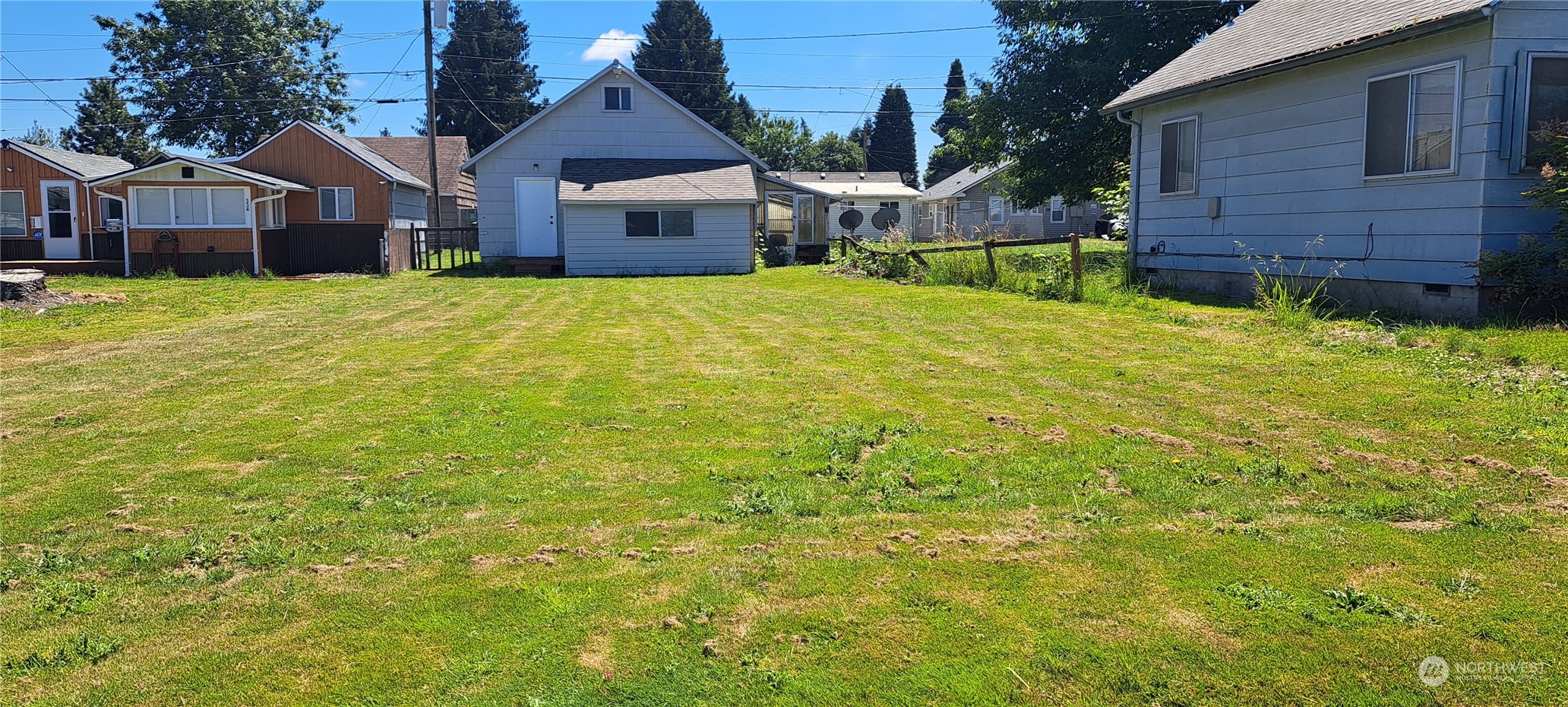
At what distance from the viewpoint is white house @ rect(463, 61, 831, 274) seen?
25969 mm

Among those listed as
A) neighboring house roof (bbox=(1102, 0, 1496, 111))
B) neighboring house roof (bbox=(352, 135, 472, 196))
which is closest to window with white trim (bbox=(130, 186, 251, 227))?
neighboring house roof (bbox=(352, 135, 472, 196))

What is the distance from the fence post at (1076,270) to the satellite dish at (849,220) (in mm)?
28991

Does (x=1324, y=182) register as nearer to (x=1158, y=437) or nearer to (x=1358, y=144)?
(x=1358, y=144)

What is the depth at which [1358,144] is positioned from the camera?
11.9 metres

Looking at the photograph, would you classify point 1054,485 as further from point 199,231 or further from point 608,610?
point 199,231

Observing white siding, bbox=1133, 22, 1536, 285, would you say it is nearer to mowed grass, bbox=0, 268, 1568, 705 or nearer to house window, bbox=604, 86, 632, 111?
mowed grass, bbox=0, 268, 1568, 705

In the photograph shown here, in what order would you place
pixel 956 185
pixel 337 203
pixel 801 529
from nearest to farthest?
pixel 801 529 → pixel 337 203 → pixel 956 185

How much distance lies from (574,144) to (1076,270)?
1816 cm

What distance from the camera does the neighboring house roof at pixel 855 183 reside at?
45028 millimetres

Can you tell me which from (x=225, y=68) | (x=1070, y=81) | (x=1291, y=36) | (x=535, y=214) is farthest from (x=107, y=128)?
(x=1291, y=36)

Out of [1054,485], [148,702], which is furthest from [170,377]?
[1054,485]

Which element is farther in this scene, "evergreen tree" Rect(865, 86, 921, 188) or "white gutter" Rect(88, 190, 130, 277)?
"evergreen tree" Rect(865, 86, 921, 188)

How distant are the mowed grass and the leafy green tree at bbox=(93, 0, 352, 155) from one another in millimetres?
44842

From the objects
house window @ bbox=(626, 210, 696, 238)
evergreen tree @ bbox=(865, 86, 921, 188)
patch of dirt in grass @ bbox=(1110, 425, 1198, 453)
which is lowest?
patch of dirt in grass @ bbox=(1110, 425, 1198, 453)
